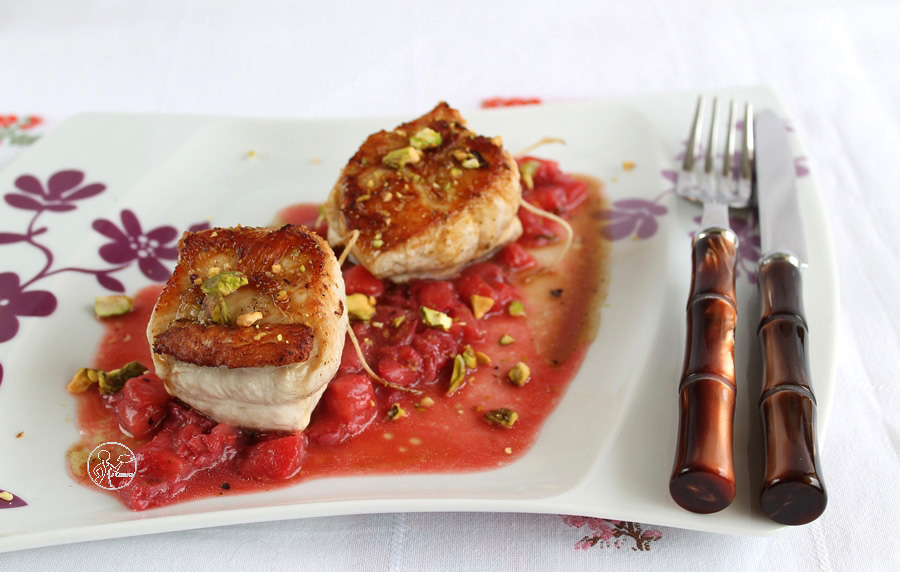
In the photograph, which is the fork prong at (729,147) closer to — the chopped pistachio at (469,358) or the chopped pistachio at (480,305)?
the chopped pistachio at (480,305)

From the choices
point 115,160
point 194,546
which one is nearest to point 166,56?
point 115,160

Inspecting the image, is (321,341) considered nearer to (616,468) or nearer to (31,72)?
(616,468)

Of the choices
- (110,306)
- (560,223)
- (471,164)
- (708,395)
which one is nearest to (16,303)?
(110,306)

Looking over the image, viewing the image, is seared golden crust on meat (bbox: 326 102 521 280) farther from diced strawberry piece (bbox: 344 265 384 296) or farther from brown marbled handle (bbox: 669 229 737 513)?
brown marbled handle (bbox: 669 229 737 513)

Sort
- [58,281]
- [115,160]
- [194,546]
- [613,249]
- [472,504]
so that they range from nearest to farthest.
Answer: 1. [472,504]
2. [194,546]
3. [58,281]
4. [613,249]
5. [115,160]

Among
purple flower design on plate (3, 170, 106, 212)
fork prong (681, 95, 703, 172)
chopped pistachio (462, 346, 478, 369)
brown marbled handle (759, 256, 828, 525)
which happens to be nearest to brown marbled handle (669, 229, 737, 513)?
brown marbled handle (759, 256, 828, 525)

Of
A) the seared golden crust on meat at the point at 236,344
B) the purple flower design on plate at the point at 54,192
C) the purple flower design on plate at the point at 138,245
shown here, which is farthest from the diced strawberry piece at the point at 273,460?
the purple flower design on plate at the point at 54,192
